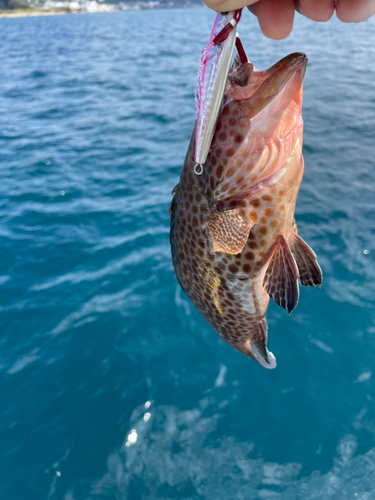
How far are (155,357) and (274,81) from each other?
14.5 feet

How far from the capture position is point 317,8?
231cm

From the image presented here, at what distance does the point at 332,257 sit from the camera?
6758mm

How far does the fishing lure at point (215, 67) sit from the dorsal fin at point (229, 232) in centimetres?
63

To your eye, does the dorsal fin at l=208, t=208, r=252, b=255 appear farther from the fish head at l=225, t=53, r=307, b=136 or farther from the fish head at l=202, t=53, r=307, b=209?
the fish head at l=225, t=53, r=307, b=136

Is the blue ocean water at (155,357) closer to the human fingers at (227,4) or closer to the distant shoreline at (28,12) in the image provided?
the human fingers at (227,4)

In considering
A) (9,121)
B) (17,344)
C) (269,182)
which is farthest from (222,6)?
(9,121)

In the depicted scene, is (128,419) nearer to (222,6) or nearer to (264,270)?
(264,270)

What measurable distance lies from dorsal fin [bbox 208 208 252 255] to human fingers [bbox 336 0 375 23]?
1410 millimetres

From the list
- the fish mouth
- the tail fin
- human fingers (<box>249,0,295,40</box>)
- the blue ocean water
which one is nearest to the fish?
the fish mouth

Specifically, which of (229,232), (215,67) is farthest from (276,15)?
(229,232)

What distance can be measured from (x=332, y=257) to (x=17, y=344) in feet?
18.4

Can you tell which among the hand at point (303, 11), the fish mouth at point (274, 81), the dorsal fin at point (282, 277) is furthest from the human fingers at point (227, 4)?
the dorsal fin at point (282, 277)

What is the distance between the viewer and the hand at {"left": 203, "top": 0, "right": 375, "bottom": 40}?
224cm

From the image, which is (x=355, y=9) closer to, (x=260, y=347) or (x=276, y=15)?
(x=276, y=15)
